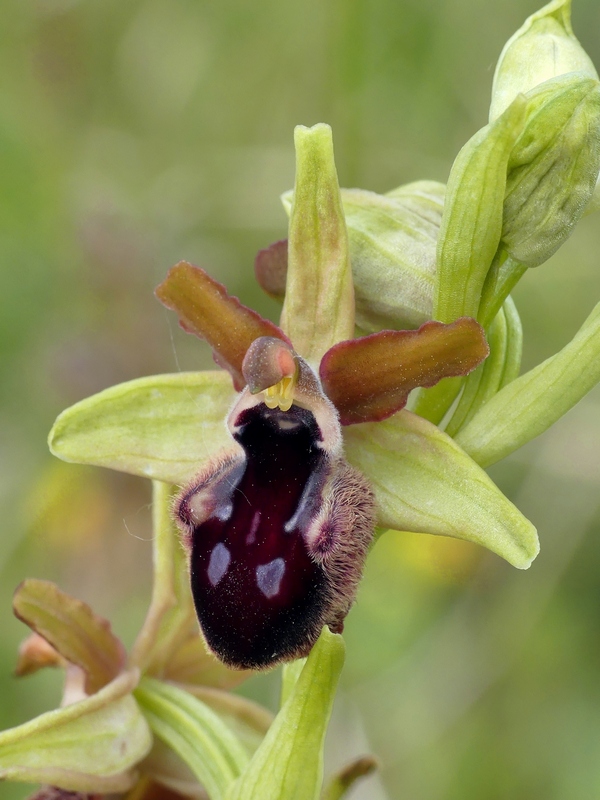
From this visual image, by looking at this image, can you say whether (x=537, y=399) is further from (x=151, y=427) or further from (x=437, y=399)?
(x=151, y=427)

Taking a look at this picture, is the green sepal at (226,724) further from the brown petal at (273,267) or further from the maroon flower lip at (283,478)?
the brown petal at (273,267)

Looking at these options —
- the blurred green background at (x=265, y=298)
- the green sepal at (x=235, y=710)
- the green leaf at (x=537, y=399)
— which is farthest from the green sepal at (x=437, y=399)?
the blurred green background at (x=265, y=298)

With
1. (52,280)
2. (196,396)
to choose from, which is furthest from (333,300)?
(52,280)

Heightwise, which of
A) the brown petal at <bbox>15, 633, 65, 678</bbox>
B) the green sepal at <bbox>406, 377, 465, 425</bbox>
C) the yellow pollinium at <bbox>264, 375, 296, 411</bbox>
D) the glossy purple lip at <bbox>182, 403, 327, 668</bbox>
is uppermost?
the yellow pollinium at <bbox>264, 375, 296, 411</bbox>

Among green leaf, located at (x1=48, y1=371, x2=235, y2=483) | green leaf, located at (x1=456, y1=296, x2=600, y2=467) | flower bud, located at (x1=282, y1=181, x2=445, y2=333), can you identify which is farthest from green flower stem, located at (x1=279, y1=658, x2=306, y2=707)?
flower bud, located at (x1=282, y1=181, x2=445, y2=333)

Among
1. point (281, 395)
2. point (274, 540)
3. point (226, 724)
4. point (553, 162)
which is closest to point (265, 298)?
point (226, 724)

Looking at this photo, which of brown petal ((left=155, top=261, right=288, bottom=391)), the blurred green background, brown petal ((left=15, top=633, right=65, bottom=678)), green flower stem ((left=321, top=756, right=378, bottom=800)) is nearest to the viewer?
brown petal ((left=155, top=261, right=288, bottom=391))

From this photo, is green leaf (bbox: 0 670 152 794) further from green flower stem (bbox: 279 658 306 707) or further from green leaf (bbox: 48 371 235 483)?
green leaf (bbox: 48 371 235 483)

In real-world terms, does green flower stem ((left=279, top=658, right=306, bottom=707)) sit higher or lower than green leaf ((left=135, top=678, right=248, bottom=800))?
higher
